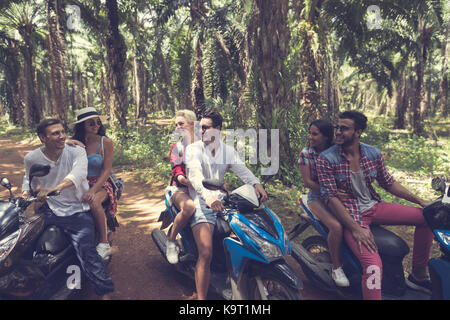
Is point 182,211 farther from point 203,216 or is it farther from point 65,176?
point 65,176

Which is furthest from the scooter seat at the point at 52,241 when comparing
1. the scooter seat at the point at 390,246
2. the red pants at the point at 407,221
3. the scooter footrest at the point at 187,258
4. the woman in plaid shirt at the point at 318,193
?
the scooter seat at the point at 390,246

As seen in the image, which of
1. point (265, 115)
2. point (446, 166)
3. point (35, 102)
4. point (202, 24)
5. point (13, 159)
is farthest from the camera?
point (35, 102)

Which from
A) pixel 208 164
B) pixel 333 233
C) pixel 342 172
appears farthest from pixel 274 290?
pixel 208 164

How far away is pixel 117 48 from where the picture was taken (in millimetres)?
11797

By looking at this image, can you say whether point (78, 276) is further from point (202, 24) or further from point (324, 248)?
point (202, 24)

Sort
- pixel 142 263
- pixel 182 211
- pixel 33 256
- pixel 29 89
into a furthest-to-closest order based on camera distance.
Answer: pixel 29 89 < pixel 142 263 < pixel 182 211 < pixel 33 256

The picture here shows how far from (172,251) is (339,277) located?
66.1 inches

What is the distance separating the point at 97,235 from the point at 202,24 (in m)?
14.1

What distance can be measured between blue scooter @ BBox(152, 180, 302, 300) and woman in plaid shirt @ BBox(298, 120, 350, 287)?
0.51 metres

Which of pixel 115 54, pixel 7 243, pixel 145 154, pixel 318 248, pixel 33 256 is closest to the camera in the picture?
pixel 7 243

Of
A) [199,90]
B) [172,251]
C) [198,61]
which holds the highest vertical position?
[198,61]

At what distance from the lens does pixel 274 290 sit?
9.03 ft

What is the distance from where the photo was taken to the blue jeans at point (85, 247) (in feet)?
10.3
